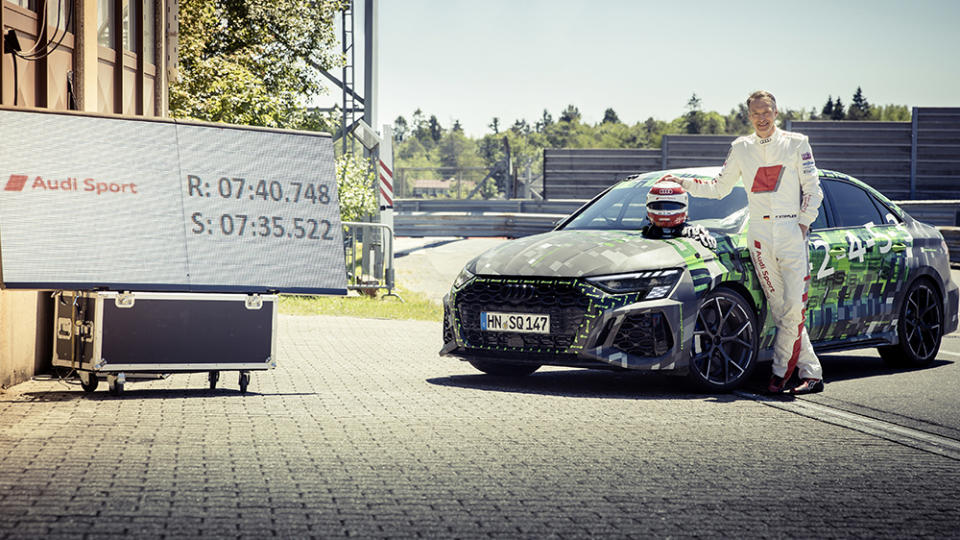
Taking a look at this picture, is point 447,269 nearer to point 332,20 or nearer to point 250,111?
point 250,111

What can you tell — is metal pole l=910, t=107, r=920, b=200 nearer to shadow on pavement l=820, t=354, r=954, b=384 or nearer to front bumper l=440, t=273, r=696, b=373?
shadow on pavement l=820, t=354, r=954, b=384

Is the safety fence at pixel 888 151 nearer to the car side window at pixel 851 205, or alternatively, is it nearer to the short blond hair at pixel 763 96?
the car side window at pixel 851 205

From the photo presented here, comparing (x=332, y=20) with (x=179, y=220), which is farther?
(x=332, y=20)

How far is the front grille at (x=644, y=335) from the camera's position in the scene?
7.54 meters

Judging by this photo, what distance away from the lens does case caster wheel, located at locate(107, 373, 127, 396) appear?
24.6 feet

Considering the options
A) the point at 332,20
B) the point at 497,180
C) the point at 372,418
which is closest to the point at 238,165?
the point at 372,418

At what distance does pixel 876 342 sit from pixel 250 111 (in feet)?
50.0

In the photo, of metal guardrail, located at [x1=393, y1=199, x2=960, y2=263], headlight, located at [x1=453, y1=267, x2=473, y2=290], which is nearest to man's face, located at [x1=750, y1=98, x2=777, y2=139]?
headlight, located at [x1=453, y1=267, x2=473, y2=290]

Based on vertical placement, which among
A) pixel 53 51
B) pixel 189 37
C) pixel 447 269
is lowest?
pixel 447 269

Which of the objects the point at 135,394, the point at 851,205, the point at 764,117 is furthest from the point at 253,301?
the point at 851,205

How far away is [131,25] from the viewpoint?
36.2 ft

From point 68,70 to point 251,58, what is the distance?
17.6 m

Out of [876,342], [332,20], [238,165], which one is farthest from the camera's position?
[332,20]

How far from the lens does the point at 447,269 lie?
A: 2397 cm
